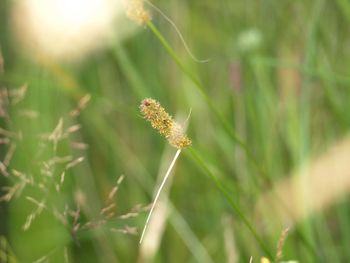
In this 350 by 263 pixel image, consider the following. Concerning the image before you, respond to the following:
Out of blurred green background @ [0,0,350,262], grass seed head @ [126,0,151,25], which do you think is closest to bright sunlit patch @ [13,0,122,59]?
blurred green background @ [0,0,350,262]

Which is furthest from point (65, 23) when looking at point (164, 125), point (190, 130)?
point (164, 125)

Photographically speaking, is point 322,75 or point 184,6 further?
point 184,6

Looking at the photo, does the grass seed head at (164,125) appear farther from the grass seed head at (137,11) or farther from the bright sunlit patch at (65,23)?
the bright sunlit patch at (65,23)

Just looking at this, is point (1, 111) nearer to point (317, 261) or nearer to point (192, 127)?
point (317, 261)

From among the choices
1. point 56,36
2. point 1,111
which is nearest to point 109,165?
point 56,36

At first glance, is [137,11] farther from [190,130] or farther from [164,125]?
[190,130]

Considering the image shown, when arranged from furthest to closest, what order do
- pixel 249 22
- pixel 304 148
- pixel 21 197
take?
pixel 249 22 → pixel 21 197 → pixel 304 148

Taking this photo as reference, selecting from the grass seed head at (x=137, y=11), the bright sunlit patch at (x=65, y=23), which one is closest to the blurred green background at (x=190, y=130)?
the bright sunlit patch at (x=65, y=23)

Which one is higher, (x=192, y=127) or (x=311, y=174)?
(x=192, y=127)
